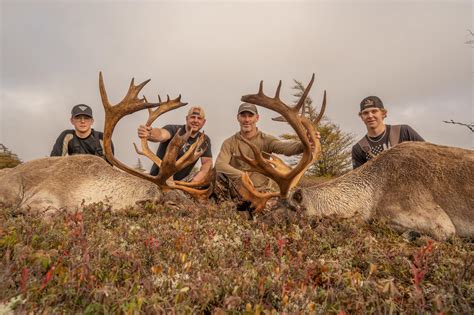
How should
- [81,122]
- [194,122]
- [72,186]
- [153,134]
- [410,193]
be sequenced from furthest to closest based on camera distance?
[194,122] < [81,122] < [153,134] < [72,186] < [410,193]

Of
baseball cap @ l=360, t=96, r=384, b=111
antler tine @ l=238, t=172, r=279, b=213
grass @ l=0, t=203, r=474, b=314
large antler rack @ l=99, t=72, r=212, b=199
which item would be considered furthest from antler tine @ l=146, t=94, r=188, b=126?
baseball cap @ l=360, t=96, r=384, b=111

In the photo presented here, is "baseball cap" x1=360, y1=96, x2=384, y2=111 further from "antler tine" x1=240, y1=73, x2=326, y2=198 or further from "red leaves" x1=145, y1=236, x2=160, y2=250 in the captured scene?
"red leaves" x1=145, y1=236, x2=160, y2=250

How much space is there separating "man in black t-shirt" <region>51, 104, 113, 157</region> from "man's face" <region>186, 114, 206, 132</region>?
2.31 m

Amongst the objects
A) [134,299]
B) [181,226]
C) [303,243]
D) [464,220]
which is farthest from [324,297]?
[464,220]

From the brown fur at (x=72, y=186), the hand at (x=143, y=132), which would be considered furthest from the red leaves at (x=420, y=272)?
the hand at (x=143, y=132)

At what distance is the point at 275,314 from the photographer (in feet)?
7.09

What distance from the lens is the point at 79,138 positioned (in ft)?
30.4

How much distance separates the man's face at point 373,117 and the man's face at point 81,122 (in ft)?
23.0

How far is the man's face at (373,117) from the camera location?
8.28m

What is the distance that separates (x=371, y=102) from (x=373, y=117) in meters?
0.36

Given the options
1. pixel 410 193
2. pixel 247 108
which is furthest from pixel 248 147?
pixel 410 193

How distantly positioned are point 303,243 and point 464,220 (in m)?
2.75

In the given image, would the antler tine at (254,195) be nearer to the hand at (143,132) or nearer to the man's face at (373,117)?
the hand at (143,132)

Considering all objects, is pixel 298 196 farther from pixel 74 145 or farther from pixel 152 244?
pixel 74 145
